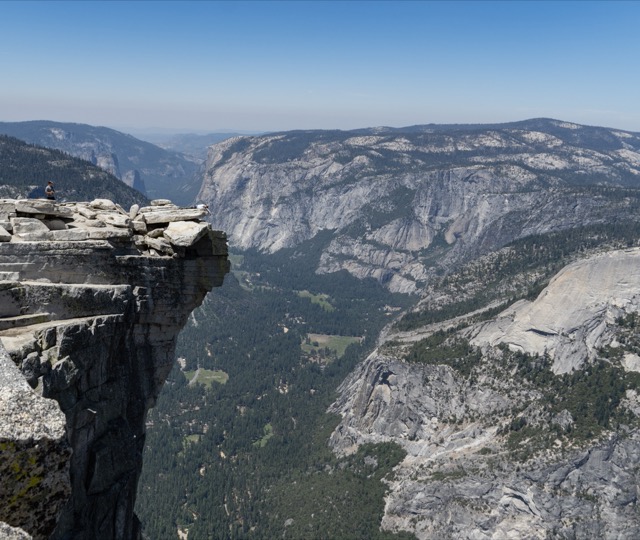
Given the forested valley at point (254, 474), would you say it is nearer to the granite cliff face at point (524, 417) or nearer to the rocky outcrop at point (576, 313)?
the granite cliff face at point (524, 417)

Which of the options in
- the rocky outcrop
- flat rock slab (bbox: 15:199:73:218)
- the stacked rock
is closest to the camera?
the stacked rock

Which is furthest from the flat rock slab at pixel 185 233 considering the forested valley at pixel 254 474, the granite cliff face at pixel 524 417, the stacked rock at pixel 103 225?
the granite cliff face at pixel 524 417

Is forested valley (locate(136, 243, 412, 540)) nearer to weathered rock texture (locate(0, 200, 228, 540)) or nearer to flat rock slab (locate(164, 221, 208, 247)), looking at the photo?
weathered rock texture (locate(0, 200, 228, 540))

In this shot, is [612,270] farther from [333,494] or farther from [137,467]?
[137,467]

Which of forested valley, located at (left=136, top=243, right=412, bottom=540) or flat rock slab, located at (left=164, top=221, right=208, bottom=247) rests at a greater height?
flat rock slab, located at (left=164, top=221, right=208, bottom=247)

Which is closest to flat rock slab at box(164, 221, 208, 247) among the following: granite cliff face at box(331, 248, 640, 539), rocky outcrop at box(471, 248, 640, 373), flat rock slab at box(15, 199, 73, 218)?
flat rock slab at box(15, 199, 73, 218)

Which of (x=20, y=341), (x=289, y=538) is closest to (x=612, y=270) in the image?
(x=289, y=538)
